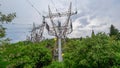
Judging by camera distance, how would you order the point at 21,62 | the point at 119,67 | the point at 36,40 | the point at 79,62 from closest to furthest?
the point at 119,67, the point at 79,62, the point at 21,62, the point at 36,40

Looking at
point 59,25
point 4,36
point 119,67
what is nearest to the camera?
point 4,36

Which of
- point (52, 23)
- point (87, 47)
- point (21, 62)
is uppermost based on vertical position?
point (52, 23)

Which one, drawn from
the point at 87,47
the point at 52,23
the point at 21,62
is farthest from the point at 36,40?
the point at 87,47

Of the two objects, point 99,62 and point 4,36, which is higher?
point 4,36

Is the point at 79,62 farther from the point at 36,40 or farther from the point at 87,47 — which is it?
the point at 36,40

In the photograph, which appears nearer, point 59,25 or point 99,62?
point 99,62

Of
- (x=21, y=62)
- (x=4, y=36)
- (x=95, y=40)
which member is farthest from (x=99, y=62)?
(x=21, y=62)

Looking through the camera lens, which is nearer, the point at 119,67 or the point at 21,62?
the point at 119,67

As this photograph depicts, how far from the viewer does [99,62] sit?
1364 cm

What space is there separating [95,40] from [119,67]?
83.8 inches

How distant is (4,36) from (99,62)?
7.29 m

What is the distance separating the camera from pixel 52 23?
4378 cm

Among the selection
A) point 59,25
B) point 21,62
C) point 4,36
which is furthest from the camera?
point 59,25

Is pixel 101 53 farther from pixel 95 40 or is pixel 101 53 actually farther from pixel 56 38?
pixel 56 38
